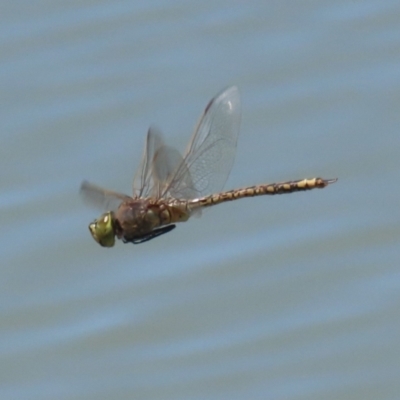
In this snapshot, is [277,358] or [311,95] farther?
[311,95]

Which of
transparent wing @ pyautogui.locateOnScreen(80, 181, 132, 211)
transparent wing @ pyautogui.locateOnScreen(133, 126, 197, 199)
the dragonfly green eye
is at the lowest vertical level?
the dragonfly green eye

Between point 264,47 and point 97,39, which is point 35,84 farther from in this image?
point 264,47

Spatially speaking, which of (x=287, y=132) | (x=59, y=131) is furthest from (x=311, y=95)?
(x=59, y=131)

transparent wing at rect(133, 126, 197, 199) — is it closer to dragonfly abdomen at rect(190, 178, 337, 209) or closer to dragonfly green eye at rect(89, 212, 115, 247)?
dragonfly abdomen at rect(190, 178, 337, 209)

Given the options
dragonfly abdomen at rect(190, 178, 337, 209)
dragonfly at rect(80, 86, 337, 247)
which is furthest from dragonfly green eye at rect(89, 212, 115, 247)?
dragonfly abdomen at rect(190, 178, 337, 209)

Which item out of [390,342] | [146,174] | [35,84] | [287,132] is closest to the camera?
[146,174]

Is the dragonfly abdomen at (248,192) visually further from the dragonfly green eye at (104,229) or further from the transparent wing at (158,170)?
the dragonfly green eye at (104,229)

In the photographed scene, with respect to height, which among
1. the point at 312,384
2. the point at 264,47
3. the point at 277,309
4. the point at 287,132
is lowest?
the point at 312,384

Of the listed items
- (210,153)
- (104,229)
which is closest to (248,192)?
(210,153)
